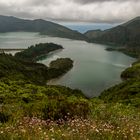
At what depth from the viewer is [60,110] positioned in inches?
402

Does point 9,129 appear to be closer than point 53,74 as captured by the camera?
Yes

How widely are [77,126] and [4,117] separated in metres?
3.01

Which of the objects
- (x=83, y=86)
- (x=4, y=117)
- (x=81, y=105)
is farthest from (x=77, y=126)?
(x=83, y=86)

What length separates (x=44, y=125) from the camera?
7.04m

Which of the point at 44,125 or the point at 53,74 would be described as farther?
the point at 53,74

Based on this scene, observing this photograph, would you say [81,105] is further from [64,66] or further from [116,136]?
[64,66]

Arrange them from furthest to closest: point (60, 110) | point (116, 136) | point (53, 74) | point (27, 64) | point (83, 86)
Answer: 1. point (27, 64)
2. point (53, 74)
3. point (83, 86)
4. point (60, 110)
5. point (116, 136)

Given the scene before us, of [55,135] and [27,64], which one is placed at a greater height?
[55,135]

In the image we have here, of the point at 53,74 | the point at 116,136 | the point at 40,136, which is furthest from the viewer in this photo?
the point at 53,74

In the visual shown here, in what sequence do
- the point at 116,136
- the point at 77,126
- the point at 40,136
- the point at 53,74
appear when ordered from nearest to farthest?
1. the point at 40,136
2. the point at 116,136
3. the point at 77,126
4. the point at 53,74

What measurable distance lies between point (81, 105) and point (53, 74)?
452 feet

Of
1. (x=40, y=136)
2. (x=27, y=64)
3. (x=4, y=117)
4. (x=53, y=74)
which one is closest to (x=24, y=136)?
(x=40, y=136)

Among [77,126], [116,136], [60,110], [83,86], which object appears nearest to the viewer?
[116,136]

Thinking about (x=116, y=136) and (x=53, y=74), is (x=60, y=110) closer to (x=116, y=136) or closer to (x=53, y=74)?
(x=116, y=136)
